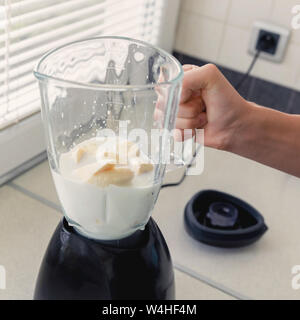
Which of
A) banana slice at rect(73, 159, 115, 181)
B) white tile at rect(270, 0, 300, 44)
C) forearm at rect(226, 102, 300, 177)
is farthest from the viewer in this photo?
white tile at rect(270, 0, 300, 44)

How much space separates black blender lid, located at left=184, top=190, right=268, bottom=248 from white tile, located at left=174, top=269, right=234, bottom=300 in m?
0.09

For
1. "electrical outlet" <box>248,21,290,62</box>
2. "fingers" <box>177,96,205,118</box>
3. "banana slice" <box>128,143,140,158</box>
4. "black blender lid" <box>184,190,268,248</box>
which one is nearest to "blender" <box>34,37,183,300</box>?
"banana slice" <box>128,143,140,158</box>

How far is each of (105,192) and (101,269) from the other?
0.34ft

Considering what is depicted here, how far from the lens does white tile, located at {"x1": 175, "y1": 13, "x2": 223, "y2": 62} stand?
1.49 meters

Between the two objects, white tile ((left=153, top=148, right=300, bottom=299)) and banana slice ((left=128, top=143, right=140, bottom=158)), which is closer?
banana slice ((left=128, top=143, right=140, bottom=158))

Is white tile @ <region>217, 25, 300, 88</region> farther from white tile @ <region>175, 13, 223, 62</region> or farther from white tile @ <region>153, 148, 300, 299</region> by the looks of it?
white tile @ <region>153, 148, 300, 299</region>

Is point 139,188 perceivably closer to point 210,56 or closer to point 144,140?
point 144,140

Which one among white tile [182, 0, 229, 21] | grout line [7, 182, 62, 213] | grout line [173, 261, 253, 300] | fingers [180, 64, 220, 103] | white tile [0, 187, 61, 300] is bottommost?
grout line [7, 182, 62, 213]

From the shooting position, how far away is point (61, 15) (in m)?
A: 1.05

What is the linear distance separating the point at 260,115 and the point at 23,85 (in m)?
0.49

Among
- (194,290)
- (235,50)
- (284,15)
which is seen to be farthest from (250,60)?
(194,290)

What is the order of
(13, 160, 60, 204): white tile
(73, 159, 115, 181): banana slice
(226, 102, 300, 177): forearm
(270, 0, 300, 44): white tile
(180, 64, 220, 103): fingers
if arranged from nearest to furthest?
1. (73, 159, 115, 181): banana slice
2. (180, 64, 220, 103): fingers
3. (226, 102, 300, 177): forearm
4. (13, 160, 60, 204): white tile
5. (270, 0, 300, 44): white tile

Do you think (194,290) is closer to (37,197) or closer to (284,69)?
(37,197)

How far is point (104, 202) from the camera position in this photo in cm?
63
